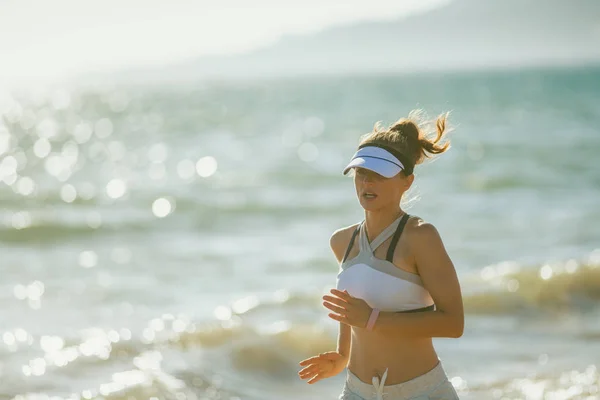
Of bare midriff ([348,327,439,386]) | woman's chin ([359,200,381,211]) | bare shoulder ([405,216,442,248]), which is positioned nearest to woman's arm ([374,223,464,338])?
bare shoulder ([405,216,442,248])

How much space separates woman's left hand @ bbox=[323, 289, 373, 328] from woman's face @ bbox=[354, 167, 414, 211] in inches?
18.2

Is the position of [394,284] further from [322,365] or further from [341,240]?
[322,365]

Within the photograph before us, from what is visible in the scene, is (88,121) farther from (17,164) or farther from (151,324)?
(151,324)

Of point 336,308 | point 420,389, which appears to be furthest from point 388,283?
point 420,389

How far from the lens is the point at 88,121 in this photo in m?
65.9

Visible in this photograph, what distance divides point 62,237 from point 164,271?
5.39 meters

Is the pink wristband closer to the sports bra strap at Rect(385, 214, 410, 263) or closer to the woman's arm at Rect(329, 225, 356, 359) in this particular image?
the sports bra strap at Rect(385, 214, 410, 263)

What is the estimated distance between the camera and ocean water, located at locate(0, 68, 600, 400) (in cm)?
916

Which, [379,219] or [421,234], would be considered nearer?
[421,234]

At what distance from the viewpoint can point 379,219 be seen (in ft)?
15.2

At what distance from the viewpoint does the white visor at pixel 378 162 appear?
14.6 ft

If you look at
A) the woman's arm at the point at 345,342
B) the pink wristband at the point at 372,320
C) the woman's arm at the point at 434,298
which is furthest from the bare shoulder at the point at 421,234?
the woman's arm at the point at 345,342

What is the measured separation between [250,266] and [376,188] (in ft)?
36.3

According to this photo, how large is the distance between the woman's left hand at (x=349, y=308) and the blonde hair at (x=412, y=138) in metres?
0.75
